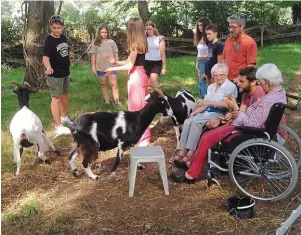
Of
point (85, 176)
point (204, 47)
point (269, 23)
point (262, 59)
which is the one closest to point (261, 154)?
point (85, 176)

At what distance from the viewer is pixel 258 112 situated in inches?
160

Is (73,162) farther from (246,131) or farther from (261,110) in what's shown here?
(261,110)

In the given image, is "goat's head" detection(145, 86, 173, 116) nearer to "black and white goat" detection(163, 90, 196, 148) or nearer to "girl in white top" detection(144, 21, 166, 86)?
"black and white goat" detection(163, 90, 196, 148)

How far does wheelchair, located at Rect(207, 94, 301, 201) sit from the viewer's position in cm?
393

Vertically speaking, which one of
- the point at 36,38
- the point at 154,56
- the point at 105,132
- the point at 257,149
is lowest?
the point at 257,149

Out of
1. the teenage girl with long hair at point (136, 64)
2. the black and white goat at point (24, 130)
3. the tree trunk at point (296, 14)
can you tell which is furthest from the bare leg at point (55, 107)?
the tree trunk at point (296, 14)

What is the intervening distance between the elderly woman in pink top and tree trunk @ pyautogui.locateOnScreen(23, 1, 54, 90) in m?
6.32

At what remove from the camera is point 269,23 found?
20.2 metres

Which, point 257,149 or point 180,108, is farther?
point 180,108

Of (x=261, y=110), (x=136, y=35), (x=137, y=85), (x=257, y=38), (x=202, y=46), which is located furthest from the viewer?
(x=257, y=38)

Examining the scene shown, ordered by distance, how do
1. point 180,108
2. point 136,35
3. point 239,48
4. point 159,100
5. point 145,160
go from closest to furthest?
point 145,160, point 159,100, point 136,35, point 239,48, point 180,108

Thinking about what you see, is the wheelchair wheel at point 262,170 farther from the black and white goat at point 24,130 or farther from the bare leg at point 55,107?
the bare leg at point 55,107

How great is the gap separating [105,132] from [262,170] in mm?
1788

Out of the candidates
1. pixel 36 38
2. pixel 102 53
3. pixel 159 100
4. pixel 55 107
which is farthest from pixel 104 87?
pixel 159 100
